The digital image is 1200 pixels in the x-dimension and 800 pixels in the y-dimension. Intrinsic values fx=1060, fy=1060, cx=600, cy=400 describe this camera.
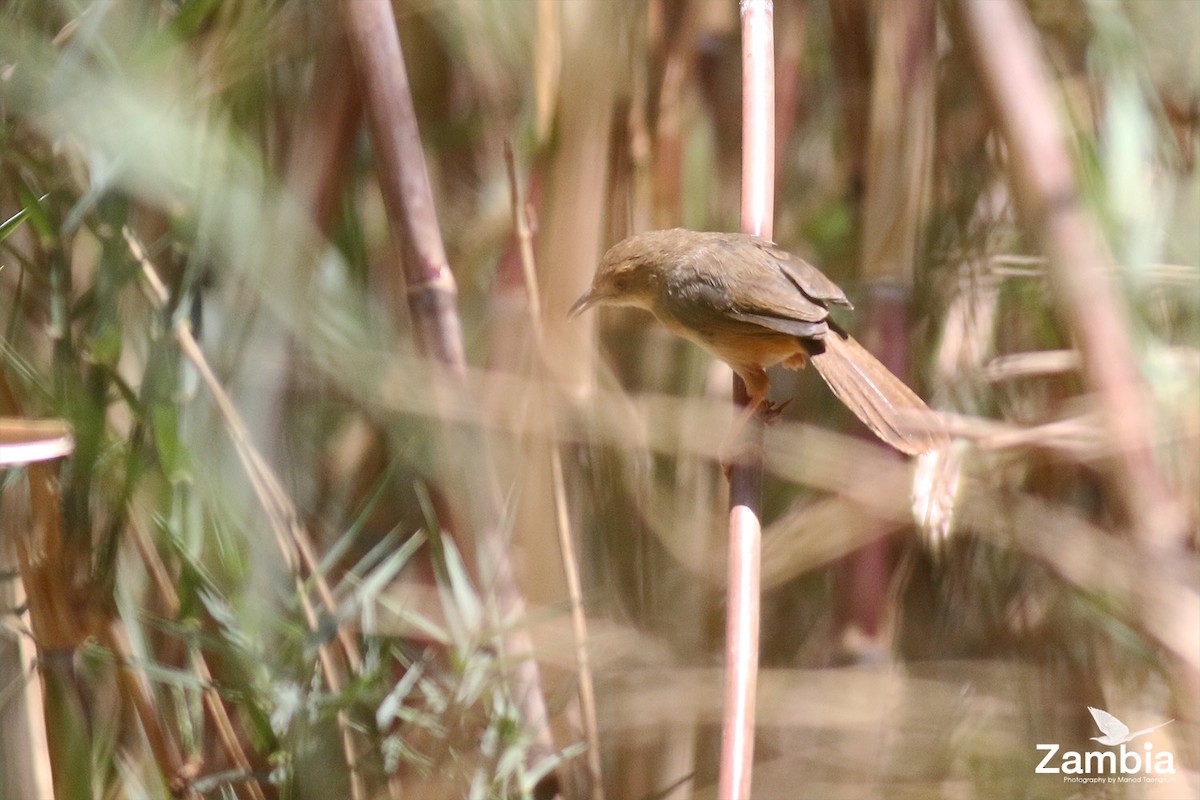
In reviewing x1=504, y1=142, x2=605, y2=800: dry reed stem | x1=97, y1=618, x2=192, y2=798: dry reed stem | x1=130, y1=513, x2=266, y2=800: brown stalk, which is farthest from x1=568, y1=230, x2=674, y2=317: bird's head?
x1=97, y1=618, x2=192, y2=798: dry reed stem

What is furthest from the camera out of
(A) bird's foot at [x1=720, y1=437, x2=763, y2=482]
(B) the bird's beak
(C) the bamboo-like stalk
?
(B) the bird's beak

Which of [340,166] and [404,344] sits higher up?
[340,166]

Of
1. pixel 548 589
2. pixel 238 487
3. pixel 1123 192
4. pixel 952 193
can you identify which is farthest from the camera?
pixel 952 193

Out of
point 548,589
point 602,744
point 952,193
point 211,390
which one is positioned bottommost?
point 602,744

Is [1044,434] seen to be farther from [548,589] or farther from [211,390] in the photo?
[211,390]

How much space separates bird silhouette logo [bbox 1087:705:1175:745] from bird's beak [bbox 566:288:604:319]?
114 cm

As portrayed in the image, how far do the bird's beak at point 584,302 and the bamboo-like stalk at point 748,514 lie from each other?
1.06ft

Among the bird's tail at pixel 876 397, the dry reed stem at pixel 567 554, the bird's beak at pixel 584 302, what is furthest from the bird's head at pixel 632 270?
the bird's tail at pixel 876 397

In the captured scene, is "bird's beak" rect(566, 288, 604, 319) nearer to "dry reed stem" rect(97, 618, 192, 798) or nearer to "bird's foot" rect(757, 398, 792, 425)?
"bird's foot" rect(757, 398, 792, 425)

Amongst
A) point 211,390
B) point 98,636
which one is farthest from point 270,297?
point 98,636

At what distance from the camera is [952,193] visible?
2.21 meters

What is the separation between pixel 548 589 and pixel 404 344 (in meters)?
0.50

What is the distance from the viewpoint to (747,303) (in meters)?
1.83

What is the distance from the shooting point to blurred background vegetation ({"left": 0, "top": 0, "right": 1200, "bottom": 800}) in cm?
153
